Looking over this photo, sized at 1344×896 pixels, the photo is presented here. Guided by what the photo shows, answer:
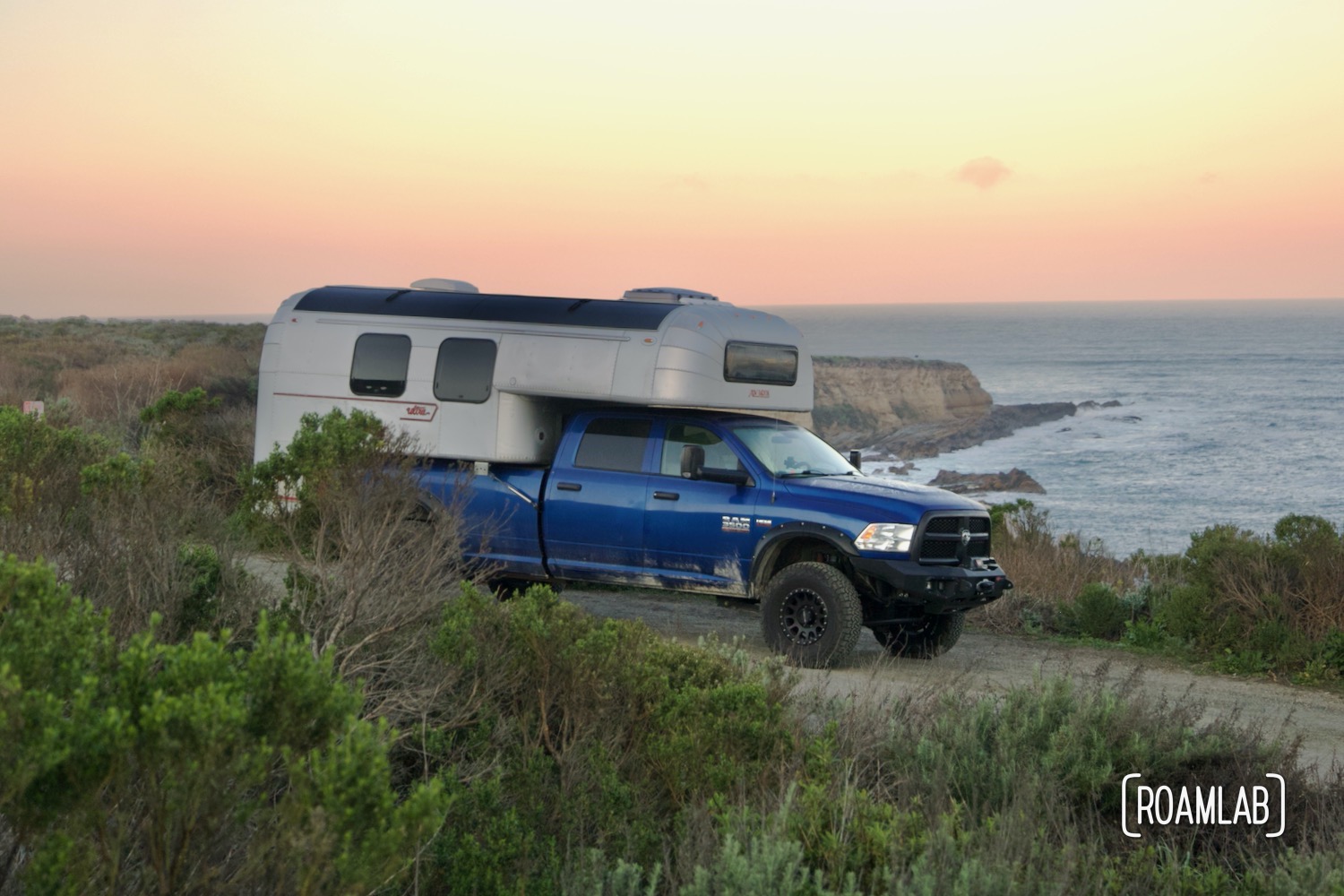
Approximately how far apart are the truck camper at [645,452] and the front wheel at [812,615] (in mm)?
16

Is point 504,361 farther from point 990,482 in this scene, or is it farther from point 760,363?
point 990,482

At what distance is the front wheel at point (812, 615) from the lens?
10078mm

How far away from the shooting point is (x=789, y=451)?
11195 millimetres

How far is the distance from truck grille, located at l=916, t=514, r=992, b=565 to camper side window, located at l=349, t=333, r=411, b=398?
494cm

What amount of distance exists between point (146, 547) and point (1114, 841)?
492 cm

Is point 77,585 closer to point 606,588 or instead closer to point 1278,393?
point 606,588

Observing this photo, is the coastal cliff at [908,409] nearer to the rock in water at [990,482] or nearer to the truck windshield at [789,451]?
the rock in water at [990,482]

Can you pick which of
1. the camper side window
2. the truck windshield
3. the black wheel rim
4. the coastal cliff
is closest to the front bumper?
the black wheel rim

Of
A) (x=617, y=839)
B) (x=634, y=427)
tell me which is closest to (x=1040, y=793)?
(x=617, y=839)

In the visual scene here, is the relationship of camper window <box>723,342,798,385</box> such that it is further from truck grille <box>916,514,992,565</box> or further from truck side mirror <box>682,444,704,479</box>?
truck grille <box>916,514,992,565</box>

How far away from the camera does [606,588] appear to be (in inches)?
573

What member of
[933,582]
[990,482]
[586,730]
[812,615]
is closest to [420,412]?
[812,615]

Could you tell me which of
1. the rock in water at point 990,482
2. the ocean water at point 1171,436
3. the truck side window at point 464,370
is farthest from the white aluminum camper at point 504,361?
the rock in water at point 990,482

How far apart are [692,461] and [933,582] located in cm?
213
